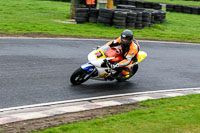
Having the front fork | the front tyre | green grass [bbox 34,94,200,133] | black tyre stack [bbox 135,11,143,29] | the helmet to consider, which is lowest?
green grass [bbox 34,94,200,133]

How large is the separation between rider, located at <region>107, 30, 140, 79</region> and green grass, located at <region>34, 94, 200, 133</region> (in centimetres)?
189

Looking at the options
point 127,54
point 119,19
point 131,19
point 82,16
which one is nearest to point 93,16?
point 82,16

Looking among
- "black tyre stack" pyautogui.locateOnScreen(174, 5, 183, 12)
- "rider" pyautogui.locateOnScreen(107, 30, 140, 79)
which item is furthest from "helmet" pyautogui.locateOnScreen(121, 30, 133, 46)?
"black tyre stack" pyautogui.locateOnScreen(174, 5, 183, 12)

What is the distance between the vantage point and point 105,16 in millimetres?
21141

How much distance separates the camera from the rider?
977 cm

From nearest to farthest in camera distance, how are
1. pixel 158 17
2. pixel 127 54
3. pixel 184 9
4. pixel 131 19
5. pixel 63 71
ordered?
pixel 127 54, pixel 63 71, pixel 131 19, pixel 158 17, pixel 184 9

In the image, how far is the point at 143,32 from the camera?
2091 centimetres

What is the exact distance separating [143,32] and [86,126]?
48.6 feet

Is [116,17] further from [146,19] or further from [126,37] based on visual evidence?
[126,37]

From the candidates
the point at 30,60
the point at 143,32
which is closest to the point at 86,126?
the point at 30,60

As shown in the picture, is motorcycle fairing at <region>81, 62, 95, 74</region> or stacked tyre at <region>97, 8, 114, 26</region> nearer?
motorcycle fairing at <region>81, 62, 95, 74</region>

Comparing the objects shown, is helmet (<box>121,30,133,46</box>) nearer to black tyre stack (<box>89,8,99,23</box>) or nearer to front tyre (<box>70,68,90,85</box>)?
front tyre (<box>70,68,90,85</box>)

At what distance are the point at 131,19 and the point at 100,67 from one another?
11590 millimetres

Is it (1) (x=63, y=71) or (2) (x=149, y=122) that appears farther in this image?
(1) (x=63, y=71)
